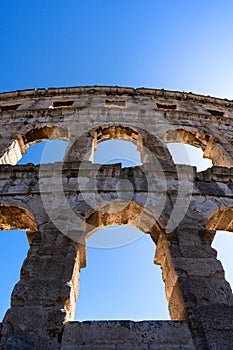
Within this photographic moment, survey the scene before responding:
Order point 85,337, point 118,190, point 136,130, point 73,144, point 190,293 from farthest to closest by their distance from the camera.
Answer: point 136,130 < point 73,144 < point 118,190 < point 190,293 < point 85,337

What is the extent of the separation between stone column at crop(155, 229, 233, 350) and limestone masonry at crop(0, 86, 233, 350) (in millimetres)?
15

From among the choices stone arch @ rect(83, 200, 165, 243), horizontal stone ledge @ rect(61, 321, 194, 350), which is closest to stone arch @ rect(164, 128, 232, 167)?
stone arch @ rect(83, 200, 165, 243)

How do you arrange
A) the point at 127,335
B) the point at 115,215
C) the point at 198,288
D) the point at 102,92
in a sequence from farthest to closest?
the point at 102,92, the point at 115,215, the point at 198,288, the point at 127,335

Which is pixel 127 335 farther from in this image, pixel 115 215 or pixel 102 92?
pixel 102 92

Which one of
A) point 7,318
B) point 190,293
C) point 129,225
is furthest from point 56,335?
point 129,225

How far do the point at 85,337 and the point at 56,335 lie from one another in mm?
383

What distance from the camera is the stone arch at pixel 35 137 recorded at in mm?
10077

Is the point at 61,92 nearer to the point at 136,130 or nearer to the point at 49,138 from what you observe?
the point at 49,138

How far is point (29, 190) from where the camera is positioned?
702 centimetres

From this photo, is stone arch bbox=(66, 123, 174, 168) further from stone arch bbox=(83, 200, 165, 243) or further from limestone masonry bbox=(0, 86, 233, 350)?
stone arch bbox=(83, 200, 165, 243)

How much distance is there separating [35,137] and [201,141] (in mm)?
5772

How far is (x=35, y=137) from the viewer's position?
11070mm

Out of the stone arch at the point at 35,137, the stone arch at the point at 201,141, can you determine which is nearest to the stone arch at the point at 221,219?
the stone arch at the point at 201,141

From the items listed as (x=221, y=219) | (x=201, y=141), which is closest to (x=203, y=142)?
(x=201, y=141)
